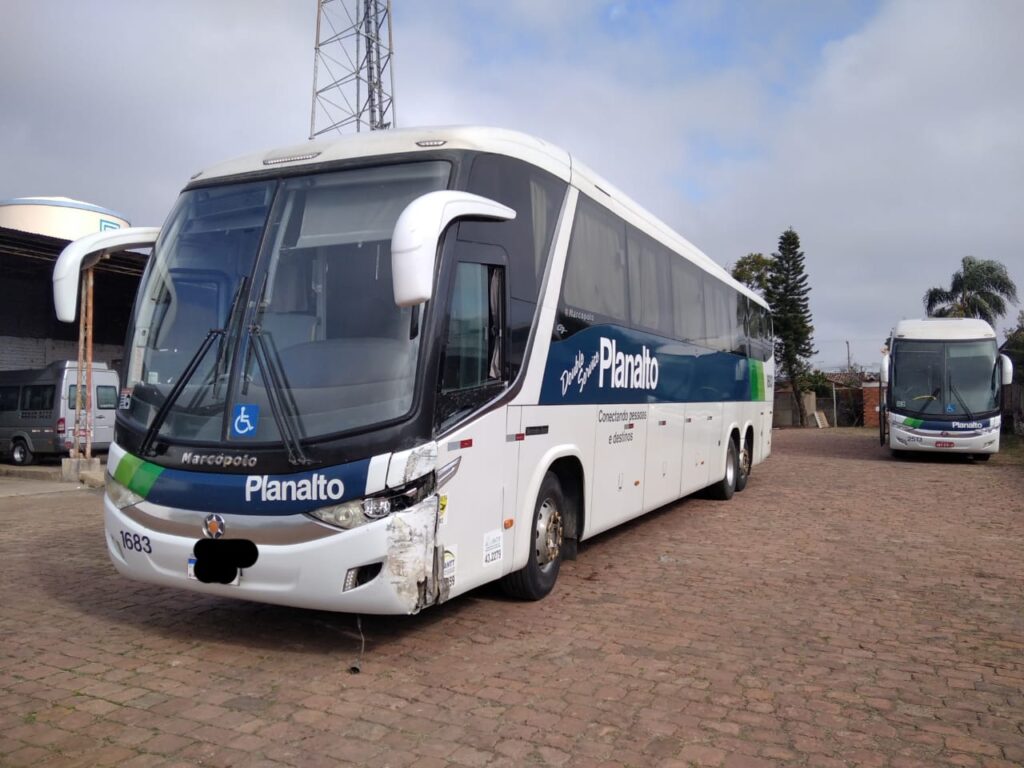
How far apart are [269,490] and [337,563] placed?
0.58m

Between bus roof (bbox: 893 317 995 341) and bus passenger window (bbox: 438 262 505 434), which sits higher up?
bus roof (bbox: 893 317 995 341)

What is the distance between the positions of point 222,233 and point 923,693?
17.1 ft

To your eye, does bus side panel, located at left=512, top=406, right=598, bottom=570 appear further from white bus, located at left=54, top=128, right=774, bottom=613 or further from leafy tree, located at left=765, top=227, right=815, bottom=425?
leafy tree, located at left=765, top=227, right=815, bottom=425

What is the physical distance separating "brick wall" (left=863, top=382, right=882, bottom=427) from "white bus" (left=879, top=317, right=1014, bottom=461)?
18.3 m

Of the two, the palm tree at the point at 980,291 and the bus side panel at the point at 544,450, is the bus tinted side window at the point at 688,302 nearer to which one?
the bus side panel at the point at 544,450

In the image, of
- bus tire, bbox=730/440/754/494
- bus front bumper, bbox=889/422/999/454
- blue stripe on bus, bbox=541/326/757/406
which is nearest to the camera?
blue stripe on bus, bbox=541/326/757/406

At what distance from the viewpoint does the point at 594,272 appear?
24.7 ft

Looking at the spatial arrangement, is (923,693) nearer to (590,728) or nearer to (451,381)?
(590,728)

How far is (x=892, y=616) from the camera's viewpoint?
21.1 feet

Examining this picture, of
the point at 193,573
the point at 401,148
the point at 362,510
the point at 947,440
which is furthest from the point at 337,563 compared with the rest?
the point at 947,440

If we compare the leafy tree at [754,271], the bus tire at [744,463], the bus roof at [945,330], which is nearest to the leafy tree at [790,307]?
the leafy tree at [754,271]

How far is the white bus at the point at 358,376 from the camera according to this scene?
4.88 meters

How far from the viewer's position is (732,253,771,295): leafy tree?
48.7m

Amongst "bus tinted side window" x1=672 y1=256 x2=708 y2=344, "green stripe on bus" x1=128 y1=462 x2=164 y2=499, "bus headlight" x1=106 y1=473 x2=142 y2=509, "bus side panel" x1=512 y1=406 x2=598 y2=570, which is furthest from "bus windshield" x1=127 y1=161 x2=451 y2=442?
"bus tinted side window" x1=672 y1=256 x2=708 y2=344
